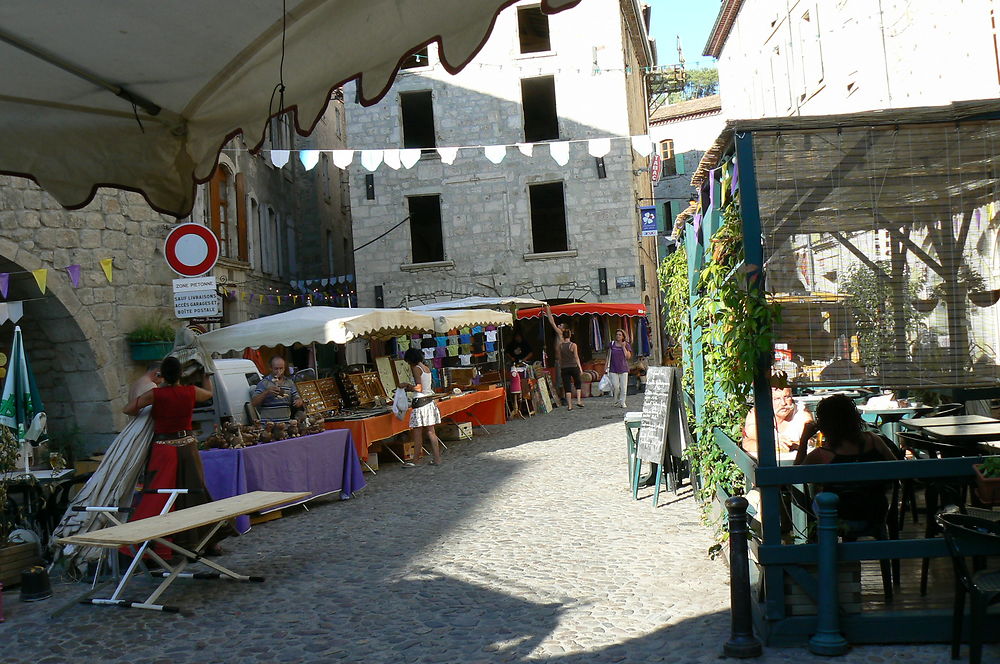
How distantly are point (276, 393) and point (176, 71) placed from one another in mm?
7480

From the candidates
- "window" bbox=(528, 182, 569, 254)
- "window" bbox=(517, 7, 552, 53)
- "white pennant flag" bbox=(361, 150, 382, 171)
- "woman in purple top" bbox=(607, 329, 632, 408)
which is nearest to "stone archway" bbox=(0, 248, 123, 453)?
→ "white pennant flag" bbox=(361, 150, 382, 171)

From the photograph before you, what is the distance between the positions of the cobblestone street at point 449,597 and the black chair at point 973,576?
23 cm

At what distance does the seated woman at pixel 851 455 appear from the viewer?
4.70m

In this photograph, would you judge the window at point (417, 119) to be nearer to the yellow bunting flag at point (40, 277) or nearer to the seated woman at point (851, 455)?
the yellow bunting flag at point (40, 277)

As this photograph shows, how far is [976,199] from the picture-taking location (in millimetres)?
4332

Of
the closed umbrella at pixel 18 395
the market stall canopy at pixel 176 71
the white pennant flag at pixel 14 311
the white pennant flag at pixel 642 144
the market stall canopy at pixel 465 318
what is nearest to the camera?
the market stall canopy at pixel 176 71

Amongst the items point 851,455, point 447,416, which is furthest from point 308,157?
point 851,455

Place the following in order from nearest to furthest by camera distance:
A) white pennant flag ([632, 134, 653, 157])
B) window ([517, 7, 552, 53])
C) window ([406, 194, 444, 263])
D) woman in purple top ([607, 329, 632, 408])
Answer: white pennant flag ([632, 134, 653, 157]), woman in purple top ([607, 329, 632, 408]), window ([517, 7, 552, 53]), window ([406, 194, 444, 263])

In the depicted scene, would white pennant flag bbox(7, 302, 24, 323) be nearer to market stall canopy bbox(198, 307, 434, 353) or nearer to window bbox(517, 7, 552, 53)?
market stall canopy bbox(198, 307, 434, 353)

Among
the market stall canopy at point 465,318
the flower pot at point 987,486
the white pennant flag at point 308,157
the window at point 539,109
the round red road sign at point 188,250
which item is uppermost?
the window at point 539,109

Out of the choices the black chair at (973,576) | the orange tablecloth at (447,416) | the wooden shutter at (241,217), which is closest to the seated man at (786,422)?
the black chair at (973,576)

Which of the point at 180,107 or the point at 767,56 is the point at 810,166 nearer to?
the point at 180,107

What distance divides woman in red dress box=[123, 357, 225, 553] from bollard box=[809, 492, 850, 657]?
4.52 metres

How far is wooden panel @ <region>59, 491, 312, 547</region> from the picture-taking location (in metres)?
5.14
